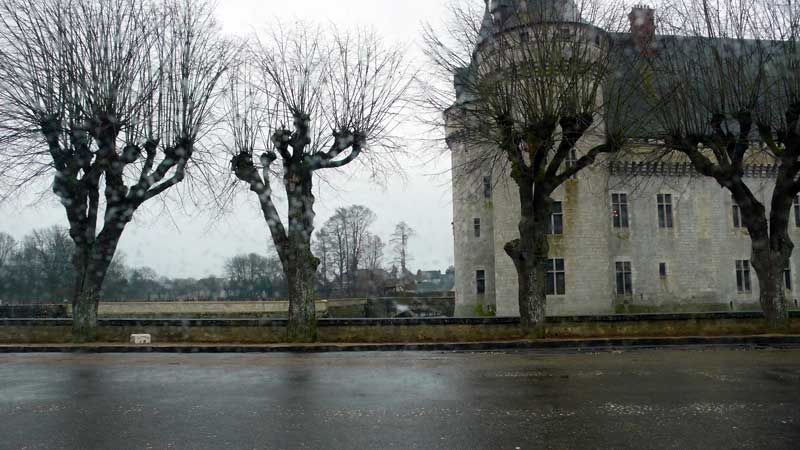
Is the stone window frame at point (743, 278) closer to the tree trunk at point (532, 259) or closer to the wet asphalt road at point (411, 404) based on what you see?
the tree trunk at point (532, 259)

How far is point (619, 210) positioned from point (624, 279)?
3817 mm

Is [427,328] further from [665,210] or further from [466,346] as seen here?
[665,210]

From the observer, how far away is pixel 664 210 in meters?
33.2

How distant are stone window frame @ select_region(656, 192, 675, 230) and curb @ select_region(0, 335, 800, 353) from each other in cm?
1901

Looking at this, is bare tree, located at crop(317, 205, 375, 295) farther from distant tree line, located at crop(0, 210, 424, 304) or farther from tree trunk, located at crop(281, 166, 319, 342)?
tree trunk, located at crop(281, 166, 319, 342)

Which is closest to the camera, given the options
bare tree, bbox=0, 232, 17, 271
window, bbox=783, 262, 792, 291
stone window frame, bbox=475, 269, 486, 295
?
stone window frame, bbox=475, 269, 486, 295

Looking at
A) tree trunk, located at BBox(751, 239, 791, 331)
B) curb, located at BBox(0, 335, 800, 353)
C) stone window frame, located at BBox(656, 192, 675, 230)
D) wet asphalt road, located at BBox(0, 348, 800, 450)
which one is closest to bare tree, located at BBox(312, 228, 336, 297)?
stone window frame, located at BBox(656, 192, 675, 230)

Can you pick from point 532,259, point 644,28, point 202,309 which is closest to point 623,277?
point 644,28

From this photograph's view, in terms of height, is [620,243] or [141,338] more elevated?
[620,243]

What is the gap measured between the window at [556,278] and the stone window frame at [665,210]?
682 centimetres

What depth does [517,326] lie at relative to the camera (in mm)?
15805

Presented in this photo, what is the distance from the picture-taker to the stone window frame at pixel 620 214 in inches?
1292

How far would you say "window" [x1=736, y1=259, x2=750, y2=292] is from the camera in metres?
33.0

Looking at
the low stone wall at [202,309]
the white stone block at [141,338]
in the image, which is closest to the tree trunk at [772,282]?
the white stone block at [141,338]
